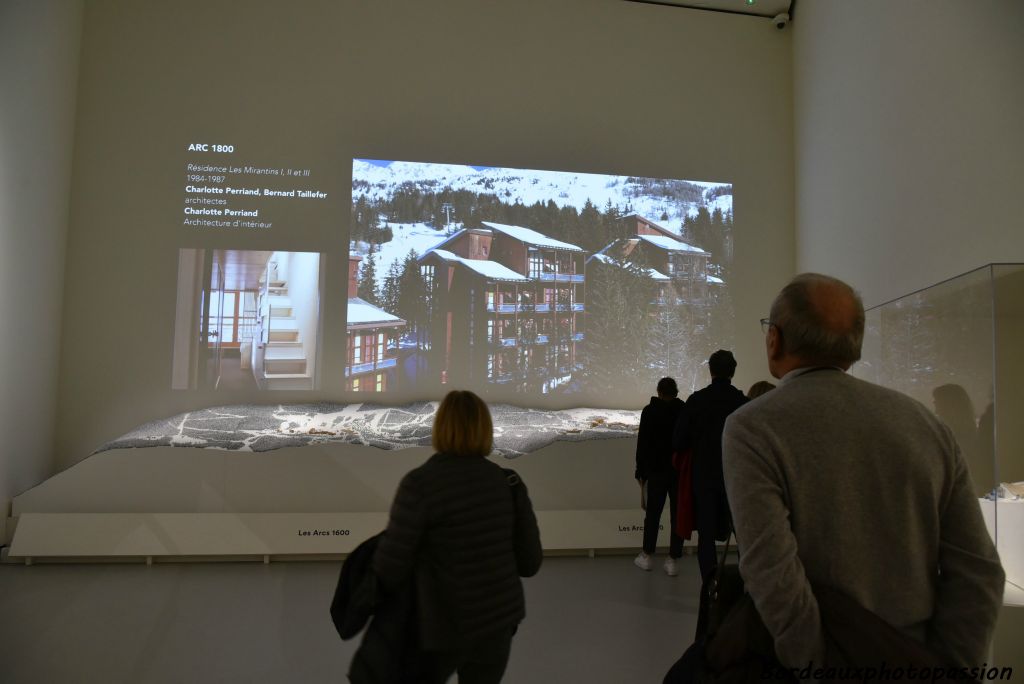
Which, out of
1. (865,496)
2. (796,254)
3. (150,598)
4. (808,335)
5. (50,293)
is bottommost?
(150,598)

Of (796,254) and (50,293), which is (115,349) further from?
(796,254)

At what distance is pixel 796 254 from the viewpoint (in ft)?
20.3

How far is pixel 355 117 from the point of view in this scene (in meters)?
5.61

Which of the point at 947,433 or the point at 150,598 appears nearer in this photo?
the point at 947,433

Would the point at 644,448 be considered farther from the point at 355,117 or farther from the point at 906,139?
the point at 355,117

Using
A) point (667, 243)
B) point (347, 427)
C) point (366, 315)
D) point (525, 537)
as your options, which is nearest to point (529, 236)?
point (667, 243)

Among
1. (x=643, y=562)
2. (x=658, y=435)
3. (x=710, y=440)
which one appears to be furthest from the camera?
(x=643, y=562)

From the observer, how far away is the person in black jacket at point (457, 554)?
158cm

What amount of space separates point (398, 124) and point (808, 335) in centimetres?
513

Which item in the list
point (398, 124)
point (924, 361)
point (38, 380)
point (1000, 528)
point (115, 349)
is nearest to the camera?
point (1000, 528)

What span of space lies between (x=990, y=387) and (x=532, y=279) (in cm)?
377

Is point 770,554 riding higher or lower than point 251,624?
higher

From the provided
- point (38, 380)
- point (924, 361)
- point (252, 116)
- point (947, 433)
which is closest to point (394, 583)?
point (947, 433)

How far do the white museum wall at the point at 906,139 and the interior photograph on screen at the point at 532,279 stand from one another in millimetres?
965
